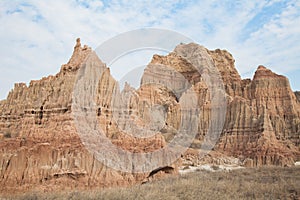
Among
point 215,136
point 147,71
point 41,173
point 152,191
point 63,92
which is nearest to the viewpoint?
point 152,191

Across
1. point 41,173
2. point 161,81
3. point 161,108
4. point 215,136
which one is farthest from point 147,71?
point 41,173

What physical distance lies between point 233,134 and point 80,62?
37.4 m

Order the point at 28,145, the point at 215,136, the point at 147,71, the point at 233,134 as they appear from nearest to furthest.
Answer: the point at 28,145 → the point at 233,134 → the point at 215,136 → the point at 147,71

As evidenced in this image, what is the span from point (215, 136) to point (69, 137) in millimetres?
42341

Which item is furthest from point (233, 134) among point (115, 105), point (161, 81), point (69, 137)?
point (69, 137)

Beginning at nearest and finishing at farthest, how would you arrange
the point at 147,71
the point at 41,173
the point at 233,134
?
the point at 41,173, the point at 233,134, the point at 147,71

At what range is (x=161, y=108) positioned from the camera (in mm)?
61688

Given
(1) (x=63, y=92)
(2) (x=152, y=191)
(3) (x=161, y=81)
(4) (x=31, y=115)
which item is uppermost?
(3) (x=161, y=81)

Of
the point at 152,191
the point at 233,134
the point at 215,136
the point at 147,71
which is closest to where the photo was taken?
the point at 152,191

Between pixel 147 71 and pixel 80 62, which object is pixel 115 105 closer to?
pixel 80 62

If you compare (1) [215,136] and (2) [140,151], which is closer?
(2) [140,151]

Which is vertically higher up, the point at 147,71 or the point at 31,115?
the point at 147,71

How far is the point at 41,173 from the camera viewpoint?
63.4ft

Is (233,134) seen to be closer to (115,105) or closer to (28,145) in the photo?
(115,105)
